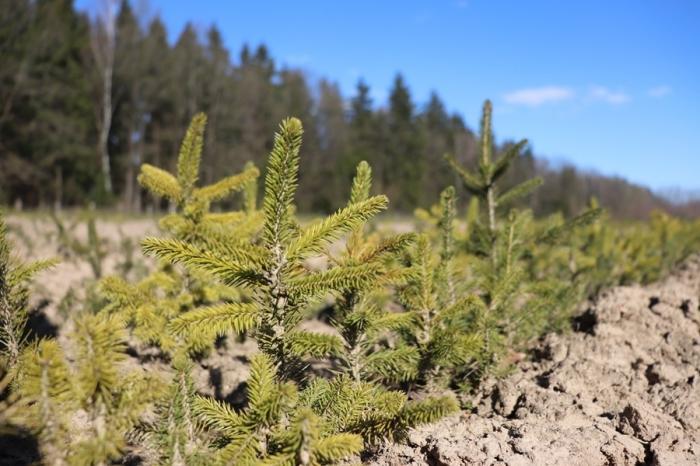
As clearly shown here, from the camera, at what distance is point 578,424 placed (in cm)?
294

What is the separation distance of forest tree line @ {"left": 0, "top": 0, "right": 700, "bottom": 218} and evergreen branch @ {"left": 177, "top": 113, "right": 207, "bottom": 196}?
13.2 meters

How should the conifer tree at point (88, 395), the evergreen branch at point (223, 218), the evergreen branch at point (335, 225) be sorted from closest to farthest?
the conifer tree at point (88, 395) → the evergreen branch at point (335, 225) → the evergreen branch at point (223, 218)

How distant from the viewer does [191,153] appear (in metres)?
3.51

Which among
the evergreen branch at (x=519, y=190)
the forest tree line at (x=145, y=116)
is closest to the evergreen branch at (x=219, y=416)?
the evergreen branch at (x=519, y=190)

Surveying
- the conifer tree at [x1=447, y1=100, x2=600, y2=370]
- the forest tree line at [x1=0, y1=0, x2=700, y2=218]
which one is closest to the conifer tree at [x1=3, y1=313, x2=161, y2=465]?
the conifer tree at [x1=447, y1=100, x2=600, y2=370]

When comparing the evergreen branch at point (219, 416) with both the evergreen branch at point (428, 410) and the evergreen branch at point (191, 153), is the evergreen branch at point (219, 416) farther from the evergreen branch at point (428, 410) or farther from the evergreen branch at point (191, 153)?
the evergreen branch at point (191, 153)

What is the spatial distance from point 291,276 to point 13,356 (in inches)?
56.1

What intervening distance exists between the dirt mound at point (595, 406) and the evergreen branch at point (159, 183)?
221 centimetres

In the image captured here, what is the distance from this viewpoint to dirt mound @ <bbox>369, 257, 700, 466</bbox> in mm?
2648

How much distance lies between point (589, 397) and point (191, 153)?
2994 mm

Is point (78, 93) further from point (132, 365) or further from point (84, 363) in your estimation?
point (84, 363)

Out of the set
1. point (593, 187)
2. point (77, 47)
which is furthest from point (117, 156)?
point (593, 187)

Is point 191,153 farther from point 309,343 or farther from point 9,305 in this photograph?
point 309,343

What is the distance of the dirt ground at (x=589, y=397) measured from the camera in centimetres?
266
